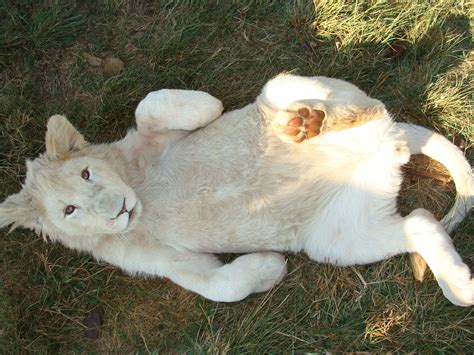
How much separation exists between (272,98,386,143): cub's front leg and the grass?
1037 mm

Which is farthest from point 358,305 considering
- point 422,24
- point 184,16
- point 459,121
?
point 184,16

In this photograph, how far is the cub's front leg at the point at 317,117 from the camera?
3.46 meters

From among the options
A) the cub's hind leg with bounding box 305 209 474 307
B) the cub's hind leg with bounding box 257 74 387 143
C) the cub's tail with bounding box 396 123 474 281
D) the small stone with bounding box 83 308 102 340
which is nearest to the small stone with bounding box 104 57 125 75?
the cub's hind leg with bounding box 257 74 387 143

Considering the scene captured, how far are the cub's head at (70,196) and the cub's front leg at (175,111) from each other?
0.43m

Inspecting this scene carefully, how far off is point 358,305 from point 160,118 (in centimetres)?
219

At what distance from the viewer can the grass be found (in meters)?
4.12

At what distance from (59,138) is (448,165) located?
3000mm

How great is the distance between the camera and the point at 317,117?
349cm

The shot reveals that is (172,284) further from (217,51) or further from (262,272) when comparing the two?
(217,51)

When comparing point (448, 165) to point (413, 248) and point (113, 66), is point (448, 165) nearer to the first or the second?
point (413, 248)

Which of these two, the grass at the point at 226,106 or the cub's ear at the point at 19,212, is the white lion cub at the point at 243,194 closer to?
the cub's ear at the point at 19,212

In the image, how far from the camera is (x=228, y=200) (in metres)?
3.81

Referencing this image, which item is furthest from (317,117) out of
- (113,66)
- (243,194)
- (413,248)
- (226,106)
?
(113,66)

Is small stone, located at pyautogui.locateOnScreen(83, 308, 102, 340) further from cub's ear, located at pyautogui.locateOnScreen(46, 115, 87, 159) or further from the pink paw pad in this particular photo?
the pink paw pad
